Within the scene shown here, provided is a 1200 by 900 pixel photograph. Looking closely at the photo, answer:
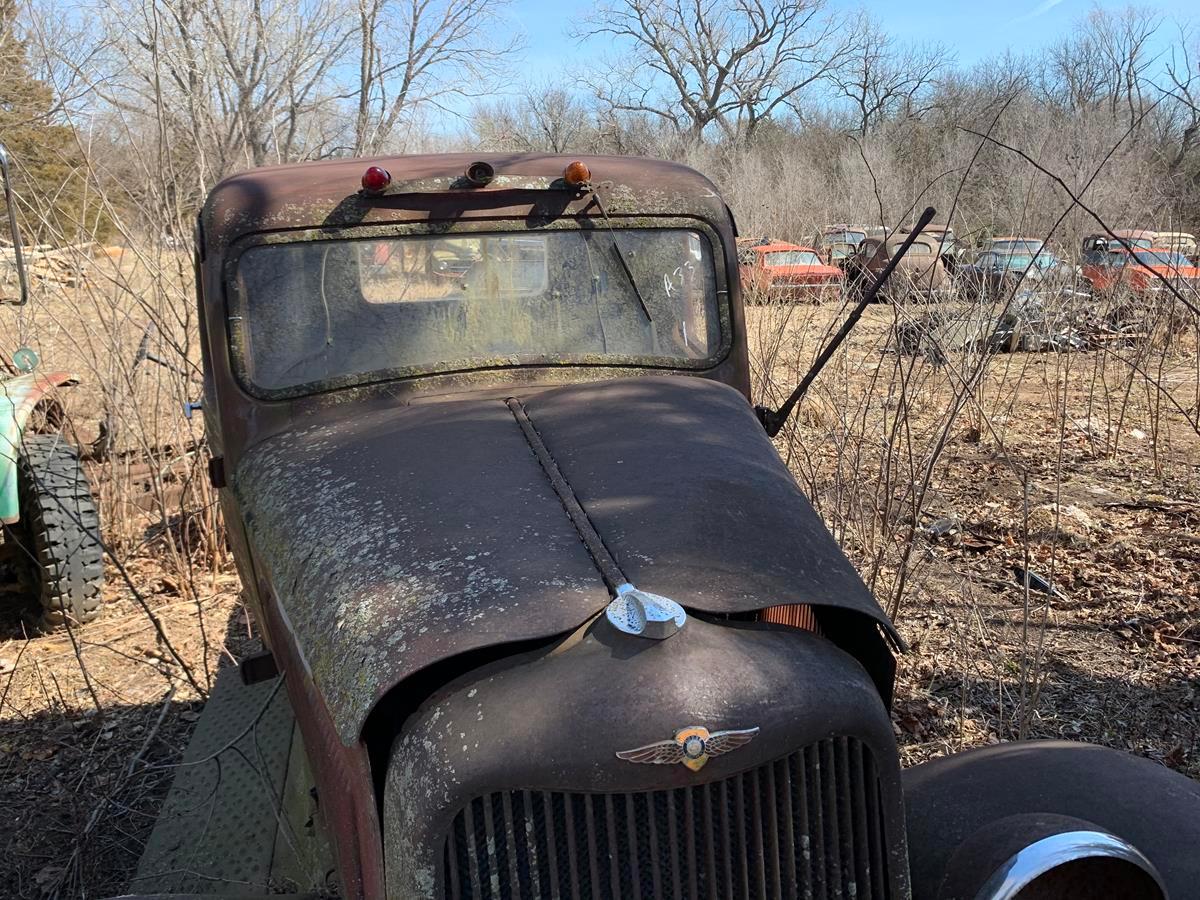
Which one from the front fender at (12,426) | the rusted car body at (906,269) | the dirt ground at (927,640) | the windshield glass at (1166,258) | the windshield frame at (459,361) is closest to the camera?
the windshield frame at (459,361)

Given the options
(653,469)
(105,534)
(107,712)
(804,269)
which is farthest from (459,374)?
(804,269)

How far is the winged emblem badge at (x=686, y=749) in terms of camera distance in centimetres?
162

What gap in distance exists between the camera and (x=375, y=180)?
2.90 m

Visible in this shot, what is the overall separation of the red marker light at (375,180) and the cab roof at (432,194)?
1.3 inches

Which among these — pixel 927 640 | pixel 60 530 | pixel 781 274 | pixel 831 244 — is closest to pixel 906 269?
pixel 831 244

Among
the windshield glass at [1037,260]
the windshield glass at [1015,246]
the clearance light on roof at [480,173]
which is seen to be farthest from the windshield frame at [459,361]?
the windshield glass at [1037,260]

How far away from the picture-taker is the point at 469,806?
1627 mm

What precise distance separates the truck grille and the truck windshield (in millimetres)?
1501

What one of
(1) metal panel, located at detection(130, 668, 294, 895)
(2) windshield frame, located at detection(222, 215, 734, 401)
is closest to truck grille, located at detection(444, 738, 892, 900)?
(1) metal panel, located at detection(130, 668, 294, 895)

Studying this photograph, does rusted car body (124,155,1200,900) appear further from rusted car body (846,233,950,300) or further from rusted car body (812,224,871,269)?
rusted car body (812,224,871,269)

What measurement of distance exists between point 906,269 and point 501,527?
5321mm

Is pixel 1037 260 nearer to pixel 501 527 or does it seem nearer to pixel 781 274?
pixel 781 274

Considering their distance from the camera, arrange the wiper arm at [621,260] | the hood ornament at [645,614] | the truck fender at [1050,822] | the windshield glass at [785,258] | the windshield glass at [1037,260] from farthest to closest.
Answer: the windshield glass at [785,258] < the windshield glass at [1037,260] < the wiper arm at [621,260] < the truck fender at [1050,822] < the hood ornament at [645,614]

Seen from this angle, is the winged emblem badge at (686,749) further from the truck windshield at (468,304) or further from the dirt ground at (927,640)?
the dirt ground at (927,640)
